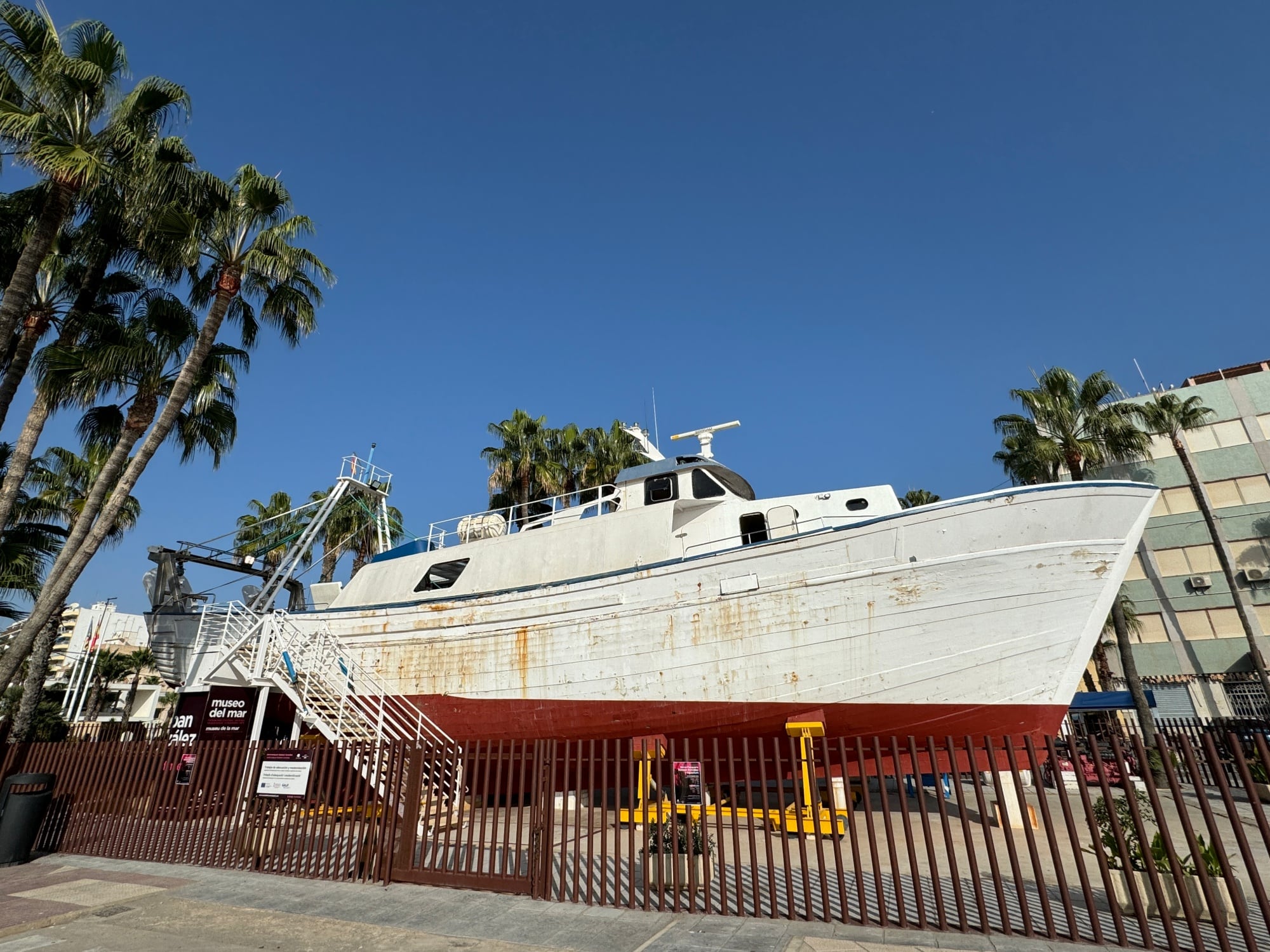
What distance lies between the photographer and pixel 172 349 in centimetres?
1647

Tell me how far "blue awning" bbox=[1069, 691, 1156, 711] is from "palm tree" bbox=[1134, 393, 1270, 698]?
7059mm

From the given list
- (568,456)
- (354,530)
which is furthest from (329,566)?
(568,456)

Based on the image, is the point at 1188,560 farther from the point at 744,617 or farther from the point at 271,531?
the point at 271,531

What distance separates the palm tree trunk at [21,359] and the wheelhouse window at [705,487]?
1636cm

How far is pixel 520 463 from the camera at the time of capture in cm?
2622

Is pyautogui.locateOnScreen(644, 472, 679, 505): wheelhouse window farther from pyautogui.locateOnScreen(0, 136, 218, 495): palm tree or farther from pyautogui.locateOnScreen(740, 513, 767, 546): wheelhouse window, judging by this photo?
pyautogui.locateOnScreen(0, 136, 218, 495): palm tree

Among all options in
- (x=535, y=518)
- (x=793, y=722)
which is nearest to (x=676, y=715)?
(x=793, y=722)

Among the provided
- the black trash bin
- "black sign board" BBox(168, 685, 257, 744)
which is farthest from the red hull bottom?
the black trash bin

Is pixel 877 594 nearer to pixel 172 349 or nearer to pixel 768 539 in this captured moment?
pixel 768 539

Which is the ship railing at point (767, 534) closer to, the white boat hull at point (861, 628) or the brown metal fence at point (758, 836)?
the white boat hull at point (861, 628)

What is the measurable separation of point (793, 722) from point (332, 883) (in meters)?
7.08

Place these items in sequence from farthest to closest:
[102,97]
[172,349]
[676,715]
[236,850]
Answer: [172,349] < [102,97] < [676,715] < [236,850]

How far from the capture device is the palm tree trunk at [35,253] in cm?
1284

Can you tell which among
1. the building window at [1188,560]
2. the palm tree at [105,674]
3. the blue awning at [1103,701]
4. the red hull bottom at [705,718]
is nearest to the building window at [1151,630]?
the building window at [1188,560]
